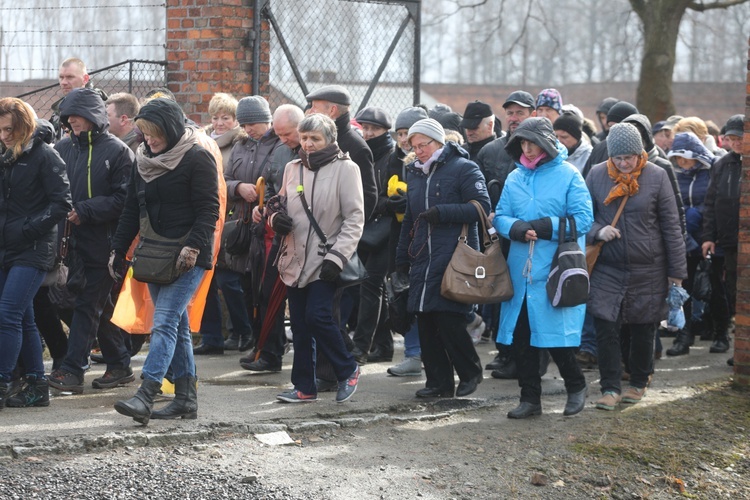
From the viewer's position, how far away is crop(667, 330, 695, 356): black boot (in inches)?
404

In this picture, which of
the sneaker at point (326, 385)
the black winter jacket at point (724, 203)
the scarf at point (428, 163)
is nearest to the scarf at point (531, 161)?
the scarf at point (428, 163)

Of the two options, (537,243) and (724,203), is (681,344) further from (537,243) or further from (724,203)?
(537,243)

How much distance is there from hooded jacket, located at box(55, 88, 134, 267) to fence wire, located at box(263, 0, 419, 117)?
3774 millimetres

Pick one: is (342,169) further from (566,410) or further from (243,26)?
(243,26)

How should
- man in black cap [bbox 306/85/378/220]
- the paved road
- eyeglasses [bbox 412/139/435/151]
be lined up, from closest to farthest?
the paved road
eyeglasses [bbox 412/139/435/151]
man in black cap [bbox 306/85/378/220]

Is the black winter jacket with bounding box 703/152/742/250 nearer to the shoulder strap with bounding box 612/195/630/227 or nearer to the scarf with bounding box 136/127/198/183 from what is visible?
the shoulder strap with bounding box 612/195/630/227

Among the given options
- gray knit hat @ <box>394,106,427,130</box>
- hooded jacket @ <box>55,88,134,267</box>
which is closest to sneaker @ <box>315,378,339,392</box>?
hooded jacket @ <box>55,88,134,267</box>

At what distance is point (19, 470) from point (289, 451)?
1.46 m

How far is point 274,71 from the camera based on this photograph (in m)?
11.2

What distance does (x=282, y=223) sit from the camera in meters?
7.15

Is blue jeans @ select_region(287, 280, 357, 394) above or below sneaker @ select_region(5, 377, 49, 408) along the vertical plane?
above

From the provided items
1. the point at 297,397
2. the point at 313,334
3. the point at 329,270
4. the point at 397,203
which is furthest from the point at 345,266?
the point at 397,203

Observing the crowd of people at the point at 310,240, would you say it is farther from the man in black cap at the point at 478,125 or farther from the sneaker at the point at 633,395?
the man in black cap at the point at 478,125

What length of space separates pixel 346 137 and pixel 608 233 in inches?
81.5
